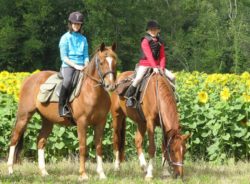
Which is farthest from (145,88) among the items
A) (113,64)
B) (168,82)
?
(113,64)

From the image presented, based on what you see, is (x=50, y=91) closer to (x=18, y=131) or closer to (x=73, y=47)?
(x=73, y=47)

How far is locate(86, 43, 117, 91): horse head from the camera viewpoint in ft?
28.8

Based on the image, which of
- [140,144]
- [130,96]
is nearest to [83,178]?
[140,144]

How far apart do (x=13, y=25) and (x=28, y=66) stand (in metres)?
3.89

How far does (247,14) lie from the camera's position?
61.0 metres

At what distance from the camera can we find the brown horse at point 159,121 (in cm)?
866

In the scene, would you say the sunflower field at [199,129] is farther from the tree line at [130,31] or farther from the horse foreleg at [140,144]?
the tree line at [130,31]

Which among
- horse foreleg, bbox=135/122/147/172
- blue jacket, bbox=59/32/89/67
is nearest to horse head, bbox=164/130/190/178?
horse foreleg, bbox=135/122/147/172

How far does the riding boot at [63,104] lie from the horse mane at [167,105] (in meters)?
1.65

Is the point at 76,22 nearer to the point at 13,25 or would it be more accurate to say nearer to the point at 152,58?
the point at 152,58

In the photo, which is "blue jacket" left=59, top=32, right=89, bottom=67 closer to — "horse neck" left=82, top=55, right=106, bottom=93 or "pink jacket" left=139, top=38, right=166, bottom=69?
"horse neck" left=82, top=55, right=106, bottom=93

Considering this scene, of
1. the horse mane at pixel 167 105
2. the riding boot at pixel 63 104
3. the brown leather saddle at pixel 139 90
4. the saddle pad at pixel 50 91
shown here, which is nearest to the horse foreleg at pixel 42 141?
the saddle pad at pixel 50 91

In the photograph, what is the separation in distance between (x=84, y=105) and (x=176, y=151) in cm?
182

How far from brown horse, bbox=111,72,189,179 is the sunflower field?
57.5 inches
